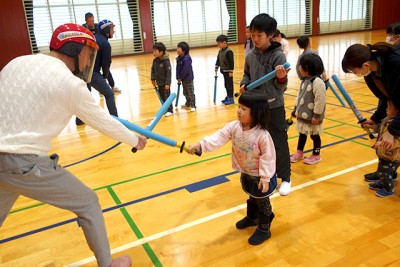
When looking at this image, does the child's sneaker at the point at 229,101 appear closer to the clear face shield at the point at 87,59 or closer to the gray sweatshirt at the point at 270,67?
the gray sweatshirt at the point at 270,67

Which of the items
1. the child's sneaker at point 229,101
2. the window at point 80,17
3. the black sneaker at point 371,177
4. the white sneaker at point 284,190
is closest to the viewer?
the white sneaker at point 284,190

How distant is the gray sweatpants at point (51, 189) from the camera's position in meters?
1.97

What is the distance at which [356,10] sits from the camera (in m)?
24.8

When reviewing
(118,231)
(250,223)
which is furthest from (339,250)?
(118,231)

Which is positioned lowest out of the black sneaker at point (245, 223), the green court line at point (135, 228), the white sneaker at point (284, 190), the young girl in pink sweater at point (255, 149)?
the green court line at point (135, 228)

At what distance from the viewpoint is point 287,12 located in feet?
73.6

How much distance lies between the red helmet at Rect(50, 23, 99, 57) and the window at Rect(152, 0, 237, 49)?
58.2 ft

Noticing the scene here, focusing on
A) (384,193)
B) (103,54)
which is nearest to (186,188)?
(384,193)

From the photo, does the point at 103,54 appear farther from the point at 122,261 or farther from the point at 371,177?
the point at 371,177

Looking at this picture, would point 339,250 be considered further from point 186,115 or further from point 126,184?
point 186,115

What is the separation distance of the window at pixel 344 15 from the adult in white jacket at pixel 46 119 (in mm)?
24247

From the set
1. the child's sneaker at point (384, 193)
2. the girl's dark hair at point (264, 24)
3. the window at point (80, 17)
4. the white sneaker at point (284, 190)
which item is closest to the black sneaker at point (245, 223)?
the white sneaker at point (284, 190)

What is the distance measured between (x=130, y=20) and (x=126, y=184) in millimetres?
16151

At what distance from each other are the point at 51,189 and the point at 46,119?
16.3 inches
